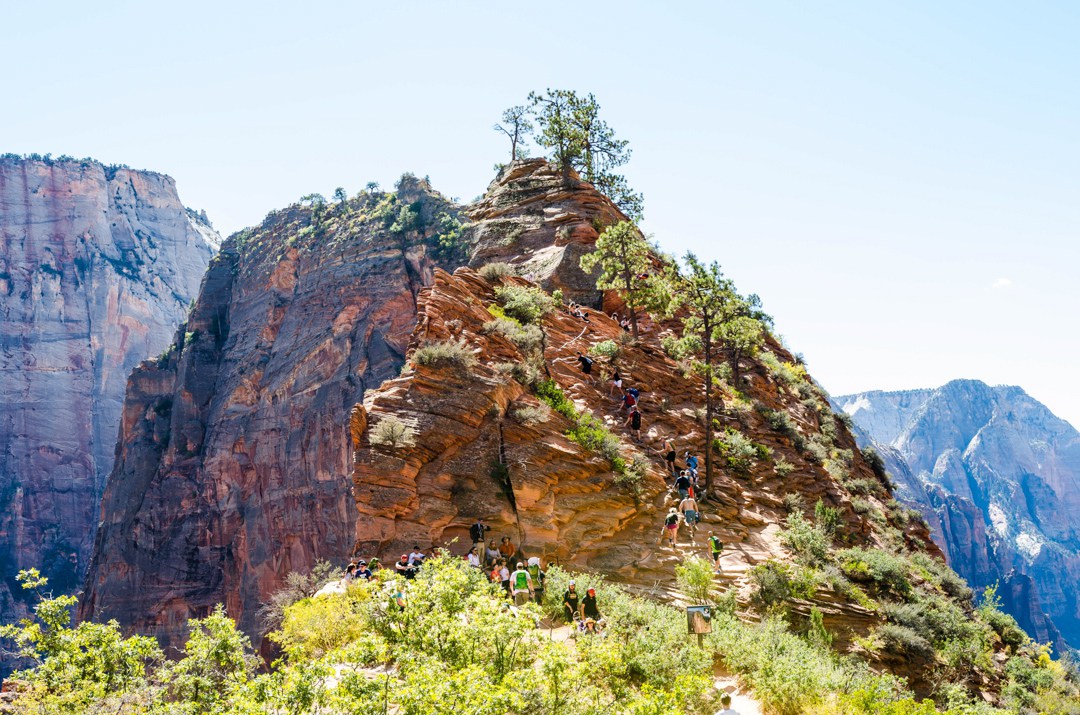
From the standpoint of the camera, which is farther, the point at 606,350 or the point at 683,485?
the point at 606,350

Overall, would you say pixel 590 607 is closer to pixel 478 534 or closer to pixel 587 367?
pixel 478 534

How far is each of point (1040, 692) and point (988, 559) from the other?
145 meters

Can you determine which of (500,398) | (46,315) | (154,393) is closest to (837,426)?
(500,398)

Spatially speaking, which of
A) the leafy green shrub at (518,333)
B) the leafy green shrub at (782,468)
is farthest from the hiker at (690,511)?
the leafy green shrub at (518,333)

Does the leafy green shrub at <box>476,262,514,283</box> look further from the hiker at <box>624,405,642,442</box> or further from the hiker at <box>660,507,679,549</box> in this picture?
the hiker at <box>660,507,679,549</box>

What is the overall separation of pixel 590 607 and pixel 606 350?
540 inches

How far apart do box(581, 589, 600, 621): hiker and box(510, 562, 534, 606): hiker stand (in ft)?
6.11

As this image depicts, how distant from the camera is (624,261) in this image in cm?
3334

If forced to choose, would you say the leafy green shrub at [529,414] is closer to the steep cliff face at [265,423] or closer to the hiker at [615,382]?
the hiker at [615,382]

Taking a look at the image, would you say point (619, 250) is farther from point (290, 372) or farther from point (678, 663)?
point (290, 372)

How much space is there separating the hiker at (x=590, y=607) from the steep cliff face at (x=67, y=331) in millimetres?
108267

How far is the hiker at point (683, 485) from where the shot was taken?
23.9 meters

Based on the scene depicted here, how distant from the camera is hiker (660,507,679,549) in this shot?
22719 millimetres

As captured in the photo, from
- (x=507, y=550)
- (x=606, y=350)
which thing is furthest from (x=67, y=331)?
(x=507, y=550)
